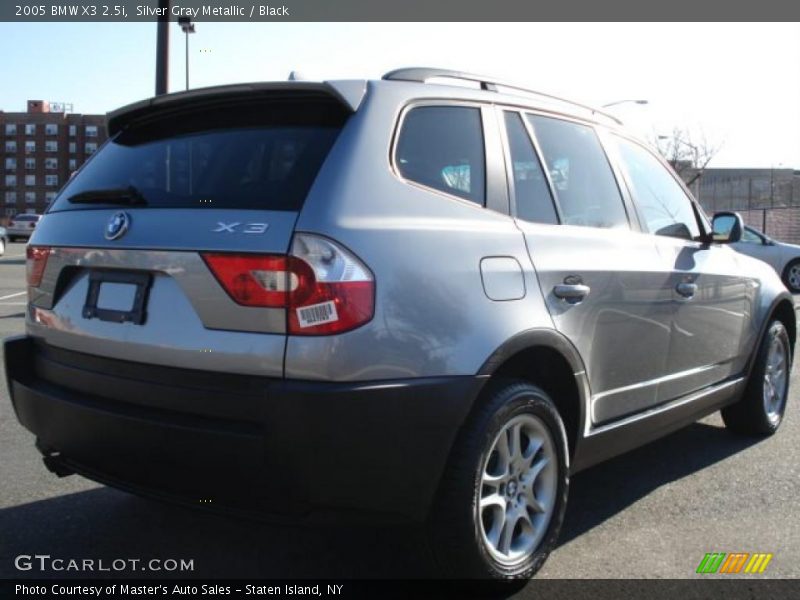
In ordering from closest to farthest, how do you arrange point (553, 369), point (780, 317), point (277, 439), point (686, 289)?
point (277, 439) < point (553, 369) < point (686, 289) < point (780, 317)

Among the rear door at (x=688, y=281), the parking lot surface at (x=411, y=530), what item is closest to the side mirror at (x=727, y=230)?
the rear door at (x=688, y=281)

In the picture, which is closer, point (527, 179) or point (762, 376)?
point (527, 179)

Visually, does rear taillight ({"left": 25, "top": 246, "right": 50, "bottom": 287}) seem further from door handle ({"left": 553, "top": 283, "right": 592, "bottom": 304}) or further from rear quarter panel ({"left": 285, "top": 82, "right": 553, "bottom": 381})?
door handle ({"left": 553, "top": 283, "right": 592, "bottom": 304})

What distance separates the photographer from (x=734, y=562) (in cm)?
327

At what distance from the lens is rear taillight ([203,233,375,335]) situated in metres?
2.45

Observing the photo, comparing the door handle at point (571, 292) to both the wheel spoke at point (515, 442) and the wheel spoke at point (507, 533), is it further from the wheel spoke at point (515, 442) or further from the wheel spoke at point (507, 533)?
the wheel spoke at point (507, 533)

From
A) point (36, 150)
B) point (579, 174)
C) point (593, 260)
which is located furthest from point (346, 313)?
point (36, 150)

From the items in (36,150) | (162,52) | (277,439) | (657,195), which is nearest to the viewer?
(277,439)

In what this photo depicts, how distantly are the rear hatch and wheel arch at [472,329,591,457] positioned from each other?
84 cm

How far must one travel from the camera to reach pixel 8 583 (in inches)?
116

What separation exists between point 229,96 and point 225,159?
0.29 meters

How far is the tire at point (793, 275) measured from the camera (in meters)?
16.9

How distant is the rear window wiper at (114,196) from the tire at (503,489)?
4.79ft

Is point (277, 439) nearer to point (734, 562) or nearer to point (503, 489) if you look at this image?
point (503, 489)
